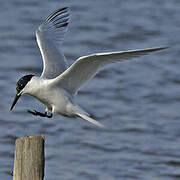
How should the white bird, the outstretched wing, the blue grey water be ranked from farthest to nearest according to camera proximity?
the blue grey water, the white bird, the outstretched wing

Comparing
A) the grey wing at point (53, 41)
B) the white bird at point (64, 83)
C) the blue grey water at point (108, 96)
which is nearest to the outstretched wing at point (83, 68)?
the white bird at point (64, 83)

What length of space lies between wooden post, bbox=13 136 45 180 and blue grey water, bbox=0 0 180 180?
3137 millimetres

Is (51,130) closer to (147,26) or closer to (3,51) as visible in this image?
(3,51)

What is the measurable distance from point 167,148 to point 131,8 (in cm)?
745

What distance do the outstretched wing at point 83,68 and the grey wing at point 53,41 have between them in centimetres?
50

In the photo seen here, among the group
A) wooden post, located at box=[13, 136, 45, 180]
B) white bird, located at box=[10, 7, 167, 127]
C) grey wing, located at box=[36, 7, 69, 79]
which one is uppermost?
grey wing, located at box=[36, 7, 69, 79]

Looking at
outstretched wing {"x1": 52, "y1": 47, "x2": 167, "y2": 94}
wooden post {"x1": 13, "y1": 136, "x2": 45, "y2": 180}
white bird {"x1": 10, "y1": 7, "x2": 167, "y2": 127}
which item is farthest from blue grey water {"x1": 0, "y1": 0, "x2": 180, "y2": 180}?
wooden post {"x1": 13, "y1": 136, "x2": 45, "y2": 180}

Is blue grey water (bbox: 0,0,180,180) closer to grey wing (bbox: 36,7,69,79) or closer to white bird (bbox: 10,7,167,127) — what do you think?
grey wing (bbox: 36,7,69,79)

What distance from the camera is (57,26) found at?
747cm

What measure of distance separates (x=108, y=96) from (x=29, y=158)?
6153 mm

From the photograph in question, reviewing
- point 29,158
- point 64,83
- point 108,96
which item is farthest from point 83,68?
point 108,96

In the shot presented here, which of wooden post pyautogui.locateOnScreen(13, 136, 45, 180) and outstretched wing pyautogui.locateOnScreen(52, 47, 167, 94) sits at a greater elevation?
outstretched wing pyautogui.locateOnScreen(52, 47, 167, 94)

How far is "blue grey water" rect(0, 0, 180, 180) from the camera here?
8945 mm

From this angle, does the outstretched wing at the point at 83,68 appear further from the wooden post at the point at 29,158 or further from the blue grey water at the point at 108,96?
the blue grey water at the point at 108,96
